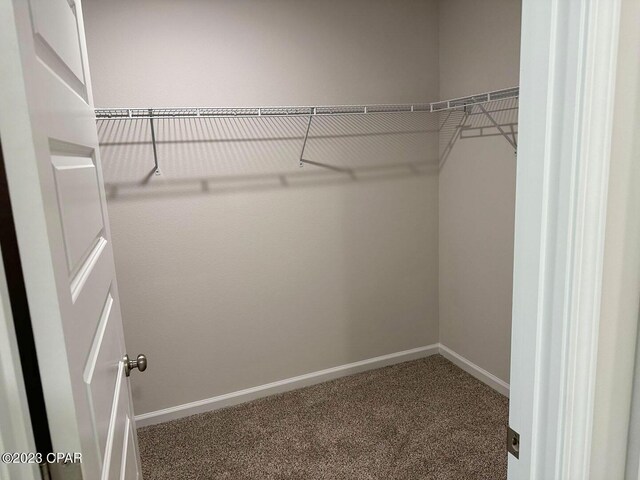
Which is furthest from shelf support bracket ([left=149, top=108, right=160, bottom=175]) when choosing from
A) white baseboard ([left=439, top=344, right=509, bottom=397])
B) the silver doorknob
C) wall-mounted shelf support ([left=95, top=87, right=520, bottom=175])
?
white baseboard ([left=439, top=344, right=509, bottom=397])

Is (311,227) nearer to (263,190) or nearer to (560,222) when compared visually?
(263,190)

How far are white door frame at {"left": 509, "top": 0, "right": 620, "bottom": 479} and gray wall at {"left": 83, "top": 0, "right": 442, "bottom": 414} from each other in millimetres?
1878

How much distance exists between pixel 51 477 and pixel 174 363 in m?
2.00

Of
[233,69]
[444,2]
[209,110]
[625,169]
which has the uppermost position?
[444,2]

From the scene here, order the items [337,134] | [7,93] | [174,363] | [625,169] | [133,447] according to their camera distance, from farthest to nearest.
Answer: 1. [337,134]
2. [174,363]
3. [133,447]
4. [625,169]
5. [7,93]

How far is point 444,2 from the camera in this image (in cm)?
270

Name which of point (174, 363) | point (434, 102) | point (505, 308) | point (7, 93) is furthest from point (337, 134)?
point (7, 93)

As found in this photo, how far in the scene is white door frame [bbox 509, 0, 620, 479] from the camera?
2.15ft

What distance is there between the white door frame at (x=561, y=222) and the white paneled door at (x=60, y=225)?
2.29 feet

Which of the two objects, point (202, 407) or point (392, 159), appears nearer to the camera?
point (202, 407)

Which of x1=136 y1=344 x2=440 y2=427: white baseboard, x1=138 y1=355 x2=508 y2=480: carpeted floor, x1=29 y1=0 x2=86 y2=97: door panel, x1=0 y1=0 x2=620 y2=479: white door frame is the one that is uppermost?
x1=29 y1=0 x2=86 y2=97: door panel

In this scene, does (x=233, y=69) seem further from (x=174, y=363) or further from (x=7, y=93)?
(x=7, y=93)

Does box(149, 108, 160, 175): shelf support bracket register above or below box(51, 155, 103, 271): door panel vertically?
above

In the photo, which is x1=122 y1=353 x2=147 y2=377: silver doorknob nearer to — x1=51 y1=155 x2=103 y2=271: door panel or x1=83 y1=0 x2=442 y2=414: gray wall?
x1=51 y1=155 x2=103 y2=271: door panel
